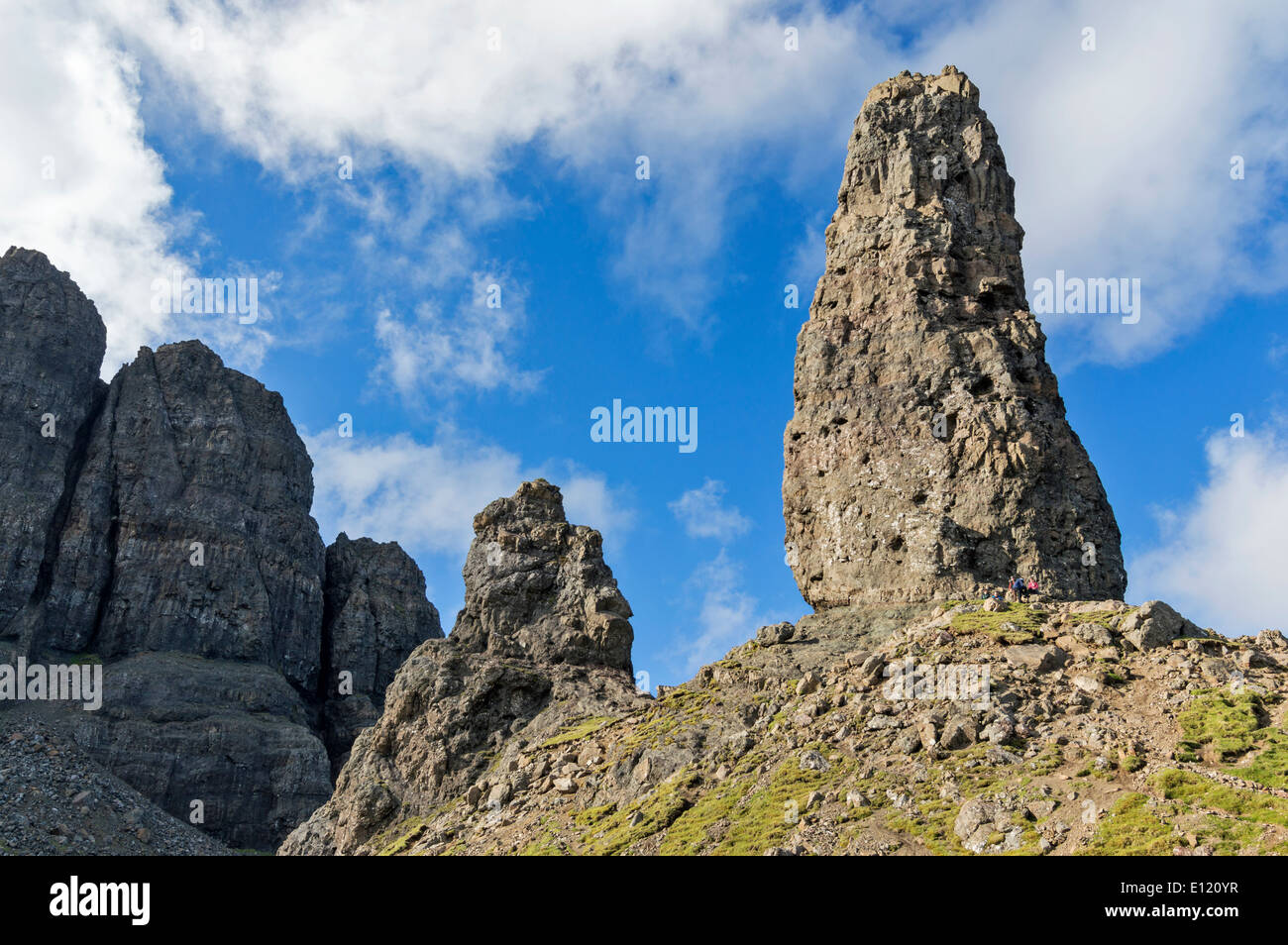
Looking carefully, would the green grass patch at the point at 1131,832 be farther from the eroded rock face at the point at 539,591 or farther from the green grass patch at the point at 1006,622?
the eroded rock face at the point at 539,591

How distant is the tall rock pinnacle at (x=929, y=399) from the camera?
186 feet

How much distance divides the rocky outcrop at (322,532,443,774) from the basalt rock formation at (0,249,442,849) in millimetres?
295

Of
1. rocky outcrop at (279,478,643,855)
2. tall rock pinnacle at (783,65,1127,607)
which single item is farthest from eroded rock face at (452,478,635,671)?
tall rock pinnacle at (783,65,1127,607)

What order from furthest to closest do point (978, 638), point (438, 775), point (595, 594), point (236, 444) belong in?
point (236, 444) < point (595, 594) < point (438, 775) < point (978, 638)

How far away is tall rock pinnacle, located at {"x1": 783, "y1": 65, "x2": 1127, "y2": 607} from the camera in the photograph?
56594 millimetres

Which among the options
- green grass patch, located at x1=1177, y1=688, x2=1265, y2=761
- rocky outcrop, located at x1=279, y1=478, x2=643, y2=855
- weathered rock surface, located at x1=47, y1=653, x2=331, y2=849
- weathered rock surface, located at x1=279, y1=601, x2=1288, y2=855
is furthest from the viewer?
weathered rock surface, located at x1=47, y1=653, x2=331, y2=849

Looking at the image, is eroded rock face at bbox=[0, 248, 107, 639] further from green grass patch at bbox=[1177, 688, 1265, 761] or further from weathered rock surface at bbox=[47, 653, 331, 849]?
green grass patch at bbox=[1177, 688, 1265, 761]

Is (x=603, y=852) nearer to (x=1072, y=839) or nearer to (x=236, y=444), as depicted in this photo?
(x=1072, y=839)

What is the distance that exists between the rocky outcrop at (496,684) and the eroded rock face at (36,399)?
8596 cm

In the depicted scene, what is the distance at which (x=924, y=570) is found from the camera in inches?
2221

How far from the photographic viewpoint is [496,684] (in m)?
65.9

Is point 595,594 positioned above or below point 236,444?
below
